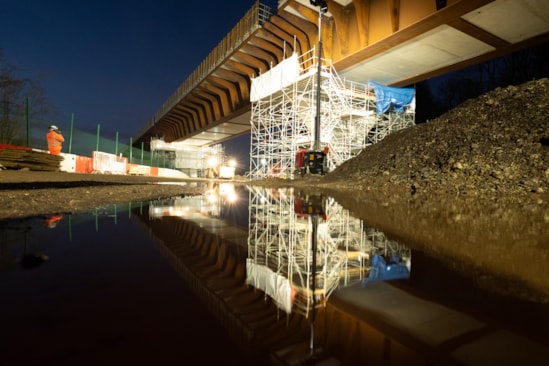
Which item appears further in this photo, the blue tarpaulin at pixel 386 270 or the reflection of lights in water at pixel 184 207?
the reflection of lights in water at pixel 184 207

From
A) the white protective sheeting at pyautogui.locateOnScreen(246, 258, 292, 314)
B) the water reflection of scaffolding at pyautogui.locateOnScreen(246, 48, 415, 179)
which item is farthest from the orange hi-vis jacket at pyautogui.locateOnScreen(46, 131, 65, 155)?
the white protective sheeting at pyautogui.locateOnScreen(246, 258, 292, 314)

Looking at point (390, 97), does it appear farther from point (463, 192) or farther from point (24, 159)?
point (24, 159)

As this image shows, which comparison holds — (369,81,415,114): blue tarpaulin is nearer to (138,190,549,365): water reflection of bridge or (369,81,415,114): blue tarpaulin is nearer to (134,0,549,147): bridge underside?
(134,0,549,147): bridge underside

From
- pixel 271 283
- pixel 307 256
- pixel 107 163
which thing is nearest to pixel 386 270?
pixel 307 256

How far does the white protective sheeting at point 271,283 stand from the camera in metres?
0.99

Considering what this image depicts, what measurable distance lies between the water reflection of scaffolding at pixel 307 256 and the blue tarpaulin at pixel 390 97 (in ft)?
51.6

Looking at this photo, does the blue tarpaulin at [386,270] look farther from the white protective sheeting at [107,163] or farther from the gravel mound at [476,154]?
the white protective sheeting at [107,163]

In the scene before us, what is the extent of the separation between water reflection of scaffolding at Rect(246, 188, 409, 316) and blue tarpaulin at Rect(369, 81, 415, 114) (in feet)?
51.6

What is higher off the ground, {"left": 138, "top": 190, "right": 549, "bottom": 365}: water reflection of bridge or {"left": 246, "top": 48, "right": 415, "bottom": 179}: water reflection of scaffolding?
{"left": 246, "top": 48, "right": 415, "bottom": 179}: water reflection of scaffolding

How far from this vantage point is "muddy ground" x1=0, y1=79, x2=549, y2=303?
1593mm

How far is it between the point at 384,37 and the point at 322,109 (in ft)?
17.3

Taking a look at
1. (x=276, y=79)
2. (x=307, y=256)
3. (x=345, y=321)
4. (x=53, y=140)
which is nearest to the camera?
(x=345, y=321)

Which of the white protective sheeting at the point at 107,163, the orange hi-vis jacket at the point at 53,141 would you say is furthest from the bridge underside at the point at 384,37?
the orange hi-vis jacket at the point at 53,141

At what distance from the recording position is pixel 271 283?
3.90 feet
